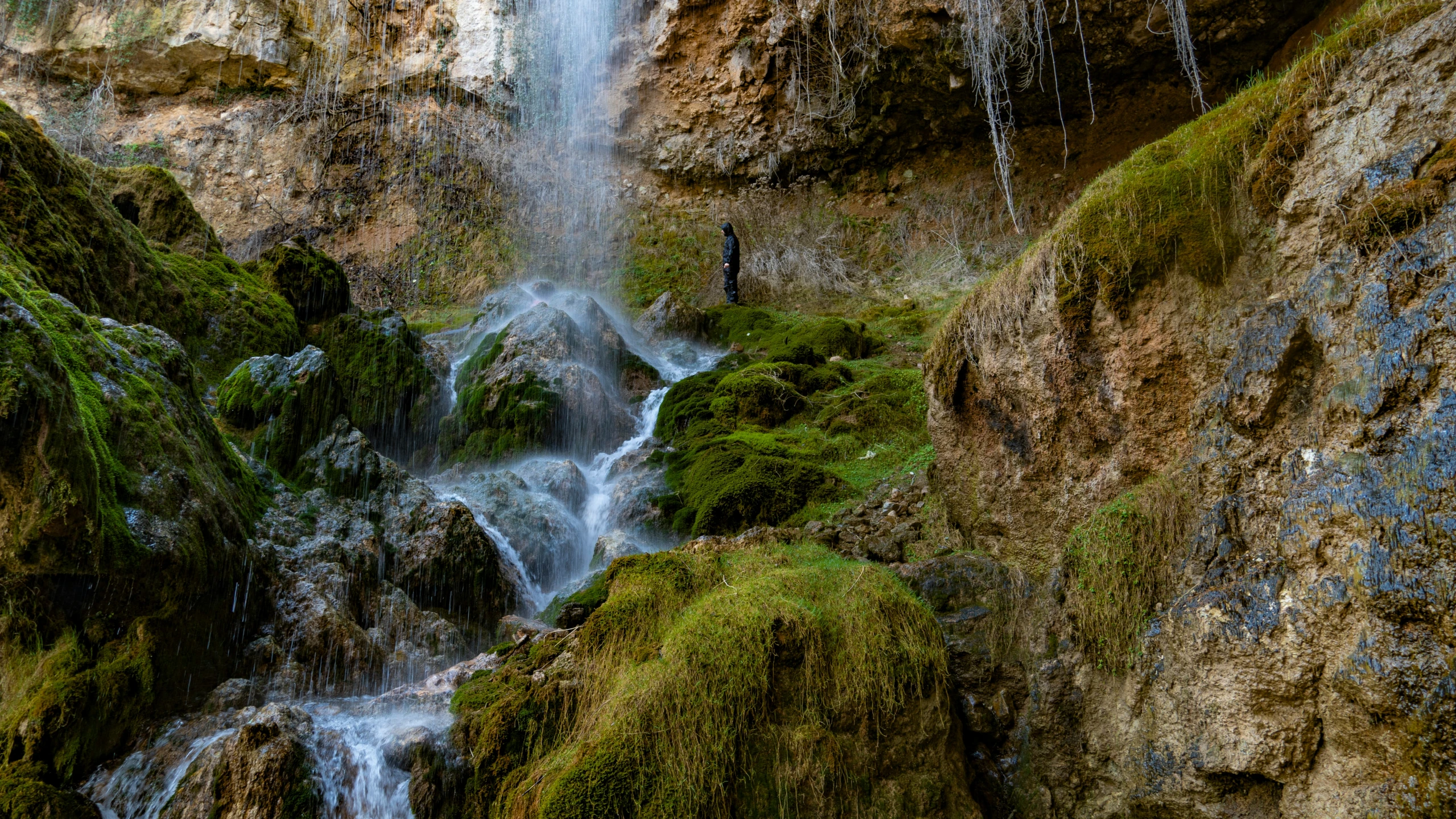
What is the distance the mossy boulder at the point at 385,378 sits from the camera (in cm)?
940

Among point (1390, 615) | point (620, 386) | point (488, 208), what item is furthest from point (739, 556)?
point (488, 208)

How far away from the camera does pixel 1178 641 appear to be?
3.12m

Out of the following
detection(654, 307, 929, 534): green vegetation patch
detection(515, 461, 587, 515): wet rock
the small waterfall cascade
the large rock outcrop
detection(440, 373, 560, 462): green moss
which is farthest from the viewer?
the large rock outcrop

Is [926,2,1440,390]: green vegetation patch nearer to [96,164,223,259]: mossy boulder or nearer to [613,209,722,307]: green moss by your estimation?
[96,164,223,259]: mossy boulder

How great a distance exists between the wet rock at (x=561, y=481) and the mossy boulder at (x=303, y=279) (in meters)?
4.01

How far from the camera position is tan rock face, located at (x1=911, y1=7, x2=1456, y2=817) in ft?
7.94

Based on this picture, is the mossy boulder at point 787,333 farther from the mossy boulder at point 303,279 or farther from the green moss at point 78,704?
the green moss at point 78,704

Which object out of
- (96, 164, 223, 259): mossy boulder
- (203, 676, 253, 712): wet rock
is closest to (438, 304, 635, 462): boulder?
(96, 164, 223, 259): mossy boulder

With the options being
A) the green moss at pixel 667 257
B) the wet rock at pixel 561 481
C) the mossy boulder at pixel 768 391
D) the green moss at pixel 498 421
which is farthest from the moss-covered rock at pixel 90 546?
the green moss at pixel 667 257

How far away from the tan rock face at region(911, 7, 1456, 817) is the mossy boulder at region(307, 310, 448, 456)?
7.67 meters

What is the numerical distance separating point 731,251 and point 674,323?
192cm

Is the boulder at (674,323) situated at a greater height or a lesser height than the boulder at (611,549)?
greater

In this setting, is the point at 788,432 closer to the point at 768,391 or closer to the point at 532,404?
the point at 768,391

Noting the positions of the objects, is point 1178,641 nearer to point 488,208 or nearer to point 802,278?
point 802,278
